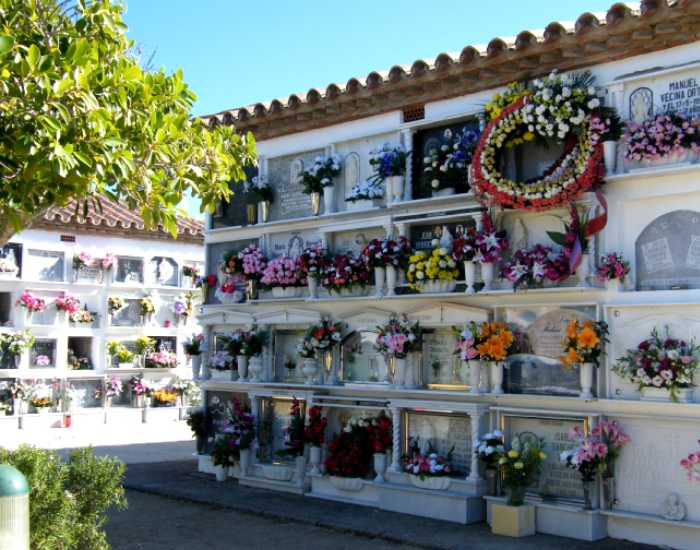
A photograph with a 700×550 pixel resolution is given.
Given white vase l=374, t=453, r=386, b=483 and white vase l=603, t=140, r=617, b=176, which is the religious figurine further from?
white vase l=374, t=453, r=386, b=483

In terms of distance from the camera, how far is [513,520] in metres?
7.96

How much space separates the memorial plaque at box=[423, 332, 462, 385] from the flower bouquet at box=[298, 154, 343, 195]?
2.47 meters

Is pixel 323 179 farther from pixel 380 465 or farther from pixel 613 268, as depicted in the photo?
pixel 613 268

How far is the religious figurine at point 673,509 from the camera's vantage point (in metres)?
7.42

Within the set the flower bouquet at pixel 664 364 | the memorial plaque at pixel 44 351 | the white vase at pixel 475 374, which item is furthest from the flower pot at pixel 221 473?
the memorial plaque at pixel 44 351

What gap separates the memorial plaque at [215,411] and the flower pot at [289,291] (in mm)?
1765

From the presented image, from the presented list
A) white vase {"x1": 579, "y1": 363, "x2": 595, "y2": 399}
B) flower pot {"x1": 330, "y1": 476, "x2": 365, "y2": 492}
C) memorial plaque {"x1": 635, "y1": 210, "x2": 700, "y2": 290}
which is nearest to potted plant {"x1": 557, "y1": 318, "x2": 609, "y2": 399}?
white vase {"x1": 579, "y1": 363, "x2": 595, "y2": 399}

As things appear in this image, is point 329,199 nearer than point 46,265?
Yes

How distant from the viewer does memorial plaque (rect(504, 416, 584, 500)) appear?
8200 mm

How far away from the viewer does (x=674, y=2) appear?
745cm

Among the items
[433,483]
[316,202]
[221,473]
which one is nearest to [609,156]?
[433,483]

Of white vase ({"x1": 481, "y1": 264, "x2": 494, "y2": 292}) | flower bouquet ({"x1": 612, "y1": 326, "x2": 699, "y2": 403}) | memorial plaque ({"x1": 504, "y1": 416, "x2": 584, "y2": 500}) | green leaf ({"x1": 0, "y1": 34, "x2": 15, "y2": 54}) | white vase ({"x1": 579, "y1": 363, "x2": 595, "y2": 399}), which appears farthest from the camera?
white vase ({"x1": 481, "y1": 264, "x2": 494, "y2": 292})

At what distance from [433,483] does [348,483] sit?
1269 mm

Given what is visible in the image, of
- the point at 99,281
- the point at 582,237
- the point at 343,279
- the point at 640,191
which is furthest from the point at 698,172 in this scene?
the point at 99,281
